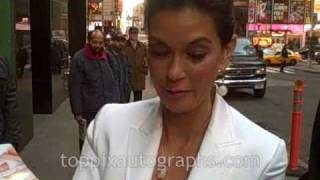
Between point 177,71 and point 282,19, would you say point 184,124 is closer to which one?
point 177,71

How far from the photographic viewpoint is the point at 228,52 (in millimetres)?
A: 1691

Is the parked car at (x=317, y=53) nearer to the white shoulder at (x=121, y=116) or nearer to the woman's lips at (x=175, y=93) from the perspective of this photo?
the white shoulder at (x=121, y=116)

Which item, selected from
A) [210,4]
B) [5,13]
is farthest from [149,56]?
[5,13]

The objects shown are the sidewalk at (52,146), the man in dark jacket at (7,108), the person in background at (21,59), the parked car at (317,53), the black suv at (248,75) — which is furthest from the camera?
the parked car at (317,53)

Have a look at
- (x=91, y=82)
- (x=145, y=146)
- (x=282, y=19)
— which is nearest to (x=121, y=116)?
(x=145, y=146)

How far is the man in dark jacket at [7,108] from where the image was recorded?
14.8 feet

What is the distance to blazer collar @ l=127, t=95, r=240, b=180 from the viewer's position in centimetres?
167

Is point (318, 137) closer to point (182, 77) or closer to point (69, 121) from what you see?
point (182, 77)

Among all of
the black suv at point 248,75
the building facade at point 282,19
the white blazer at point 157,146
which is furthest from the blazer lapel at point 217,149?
the building facade at point 282,19

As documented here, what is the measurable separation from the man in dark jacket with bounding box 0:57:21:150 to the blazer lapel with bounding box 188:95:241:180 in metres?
3.03

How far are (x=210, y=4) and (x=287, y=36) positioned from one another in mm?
66987

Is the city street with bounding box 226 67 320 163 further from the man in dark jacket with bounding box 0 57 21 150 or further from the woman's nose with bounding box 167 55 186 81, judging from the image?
the woman's nose with bounding box 167 55 186 81

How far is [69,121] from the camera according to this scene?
40.8ft

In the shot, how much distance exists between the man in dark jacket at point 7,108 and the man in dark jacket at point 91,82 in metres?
2.26
